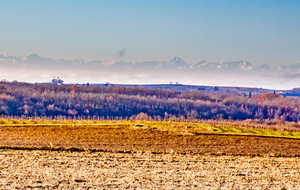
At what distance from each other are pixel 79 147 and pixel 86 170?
10.0m

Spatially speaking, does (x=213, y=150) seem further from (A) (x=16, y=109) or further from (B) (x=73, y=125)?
(A) (x=16, y=109)

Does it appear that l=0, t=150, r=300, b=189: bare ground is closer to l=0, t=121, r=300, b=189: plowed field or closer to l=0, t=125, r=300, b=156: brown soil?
l=0, t=121, r=300, b=189: plowed field

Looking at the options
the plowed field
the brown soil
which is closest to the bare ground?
the plowed field

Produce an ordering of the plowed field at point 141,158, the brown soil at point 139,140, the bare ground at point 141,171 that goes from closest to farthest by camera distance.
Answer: the bare ground at point 141,171 → the plowed field at point 141,158 → the brown soil at point 139,140

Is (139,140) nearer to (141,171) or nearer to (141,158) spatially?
(141,158)

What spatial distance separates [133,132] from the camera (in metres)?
A: 47.8

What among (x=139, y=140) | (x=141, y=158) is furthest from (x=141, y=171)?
(x=139, y=140)

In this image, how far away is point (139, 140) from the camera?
143 ft

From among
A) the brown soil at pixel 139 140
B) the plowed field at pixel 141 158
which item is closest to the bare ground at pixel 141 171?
the plowed field at pixel 141 158

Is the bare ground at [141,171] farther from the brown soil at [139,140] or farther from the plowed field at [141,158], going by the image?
the brown soil at [139,140]

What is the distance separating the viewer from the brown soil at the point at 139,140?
39.7 metres

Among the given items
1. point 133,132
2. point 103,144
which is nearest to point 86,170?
point 103,144

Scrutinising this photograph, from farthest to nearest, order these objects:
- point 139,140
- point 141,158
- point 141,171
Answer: point 139,140
point 141,158
point 141,171

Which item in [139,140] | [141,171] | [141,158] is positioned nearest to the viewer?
[141,171]
